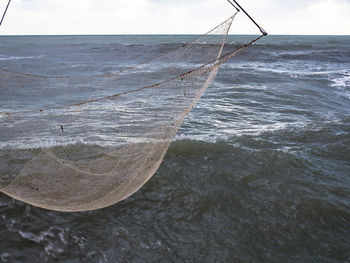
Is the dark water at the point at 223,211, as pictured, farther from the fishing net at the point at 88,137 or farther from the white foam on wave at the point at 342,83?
the white foam on wave at the point at 342,83

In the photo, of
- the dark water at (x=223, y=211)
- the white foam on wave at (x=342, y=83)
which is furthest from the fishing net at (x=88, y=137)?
the white foam on wave at (x=342, y=83)

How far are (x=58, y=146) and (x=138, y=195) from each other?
1961mm

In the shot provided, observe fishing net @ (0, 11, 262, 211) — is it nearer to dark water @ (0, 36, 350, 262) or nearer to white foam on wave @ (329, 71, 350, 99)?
dark water @ (0, 36, 350, 262)

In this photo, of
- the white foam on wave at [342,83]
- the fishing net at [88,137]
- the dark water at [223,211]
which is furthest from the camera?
the white foam on wave at [342,83]

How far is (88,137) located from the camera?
5.12 metres

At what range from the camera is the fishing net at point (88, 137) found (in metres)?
3.12

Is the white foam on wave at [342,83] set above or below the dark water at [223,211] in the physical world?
above

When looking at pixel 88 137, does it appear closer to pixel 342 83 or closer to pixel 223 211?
pixel 223 211

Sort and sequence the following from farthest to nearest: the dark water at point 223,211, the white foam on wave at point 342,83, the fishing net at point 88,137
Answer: the white foam on wave at point 342,83
the fishing net at point 88,137
the dark water at point 223,211

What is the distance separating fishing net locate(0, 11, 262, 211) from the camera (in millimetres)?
3121

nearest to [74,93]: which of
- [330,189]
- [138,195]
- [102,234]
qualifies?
[138,195]

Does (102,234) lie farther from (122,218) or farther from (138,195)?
(138,195)

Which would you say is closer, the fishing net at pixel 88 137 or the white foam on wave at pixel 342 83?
the fishing net at pixel 88 137

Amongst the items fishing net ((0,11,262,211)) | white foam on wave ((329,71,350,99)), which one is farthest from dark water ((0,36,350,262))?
white foam on wave ((329,71,350,99))
